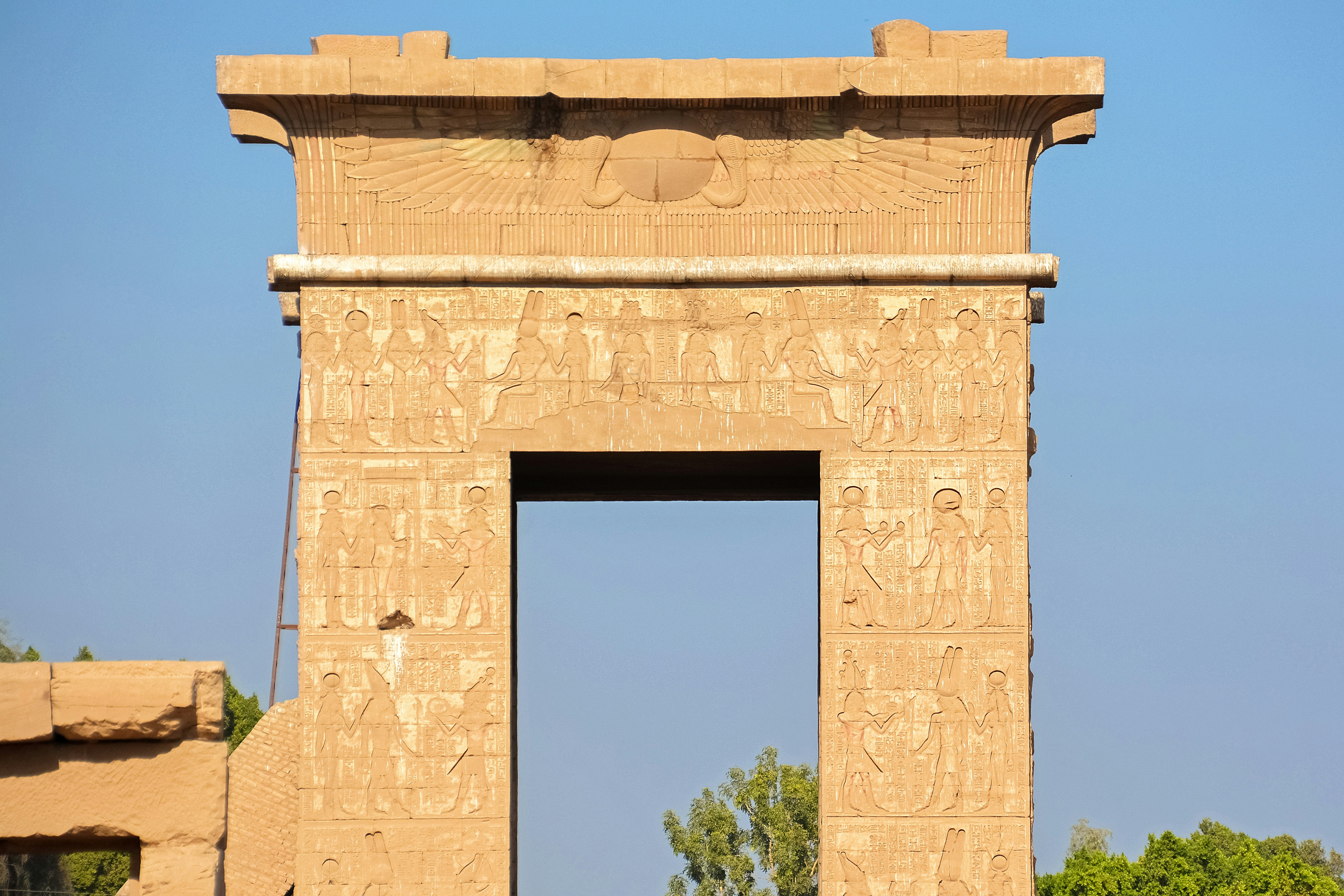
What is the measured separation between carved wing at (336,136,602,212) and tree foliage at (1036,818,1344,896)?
2410cm

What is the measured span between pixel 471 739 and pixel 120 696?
249 inches

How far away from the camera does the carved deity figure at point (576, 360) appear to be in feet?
44.2

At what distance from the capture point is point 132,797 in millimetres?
7258

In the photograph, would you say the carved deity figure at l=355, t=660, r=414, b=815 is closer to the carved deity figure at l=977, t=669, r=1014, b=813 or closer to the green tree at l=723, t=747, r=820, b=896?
the carved deity figure at l=977, t=669, r=1014, b=813

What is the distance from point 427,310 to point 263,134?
1.93 m

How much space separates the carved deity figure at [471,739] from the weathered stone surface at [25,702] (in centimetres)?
629

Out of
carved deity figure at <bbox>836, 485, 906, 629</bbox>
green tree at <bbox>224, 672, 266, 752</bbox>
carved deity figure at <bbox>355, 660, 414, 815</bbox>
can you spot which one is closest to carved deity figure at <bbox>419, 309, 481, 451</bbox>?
carved deity figure at <bbox>355, 660, 414, 815</bbox>

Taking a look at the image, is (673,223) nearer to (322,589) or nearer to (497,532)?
(497,532)

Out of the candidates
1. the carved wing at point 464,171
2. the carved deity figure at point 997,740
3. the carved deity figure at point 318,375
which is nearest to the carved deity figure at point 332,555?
the carved deity figure at point 318,375

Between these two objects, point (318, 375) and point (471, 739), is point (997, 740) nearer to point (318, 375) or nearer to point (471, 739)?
point (471, 739)

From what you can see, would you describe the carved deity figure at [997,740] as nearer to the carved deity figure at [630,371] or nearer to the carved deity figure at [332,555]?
the carved deity figure at [630,371]

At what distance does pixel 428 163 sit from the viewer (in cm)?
1374

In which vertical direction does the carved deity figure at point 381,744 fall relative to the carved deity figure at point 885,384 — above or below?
below

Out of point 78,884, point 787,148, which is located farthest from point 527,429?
point 78,884
